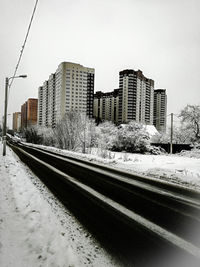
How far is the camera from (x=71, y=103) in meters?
127

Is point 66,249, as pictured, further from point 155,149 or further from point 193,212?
point 155,149

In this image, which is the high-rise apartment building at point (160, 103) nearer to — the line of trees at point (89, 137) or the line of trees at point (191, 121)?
the line of trees at point (191, 121)

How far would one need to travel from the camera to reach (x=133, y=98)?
13388cm

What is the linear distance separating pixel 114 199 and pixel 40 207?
2.09 m

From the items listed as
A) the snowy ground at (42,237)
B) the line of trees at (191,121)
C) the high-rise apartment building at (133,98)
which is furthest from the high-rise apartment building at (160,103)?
the snowy ground at (42,237)

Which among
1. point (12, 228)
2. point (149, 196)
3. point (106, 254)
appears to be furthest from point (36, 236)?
point (149, 196)

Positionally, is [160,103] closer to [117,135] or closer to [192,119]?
[192,119]

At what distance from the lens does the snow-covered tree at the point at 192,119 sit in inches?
1353

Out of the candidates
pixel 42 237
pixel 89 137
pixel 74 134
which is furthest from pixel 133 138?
pixel 42 237

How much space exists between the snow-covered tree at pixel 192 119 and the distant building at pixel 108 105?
4468 inches

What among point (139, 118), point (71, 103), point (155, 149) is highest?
point (71, 103)

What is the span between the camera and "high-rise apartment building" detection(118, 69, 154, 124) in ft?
438

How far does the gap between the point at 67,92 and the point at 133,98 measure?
160 feet

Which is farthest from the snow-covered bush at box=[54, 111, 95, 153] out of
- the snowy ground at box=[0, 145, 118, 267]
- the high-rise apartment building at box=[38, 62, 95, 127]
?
the high-rise apartment building at box=[38, 62, 95, 127]
